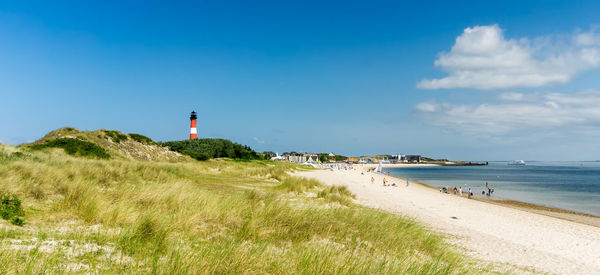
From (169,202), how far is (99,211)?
178 cm

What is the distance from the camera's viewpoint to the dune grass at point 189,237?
394 cm

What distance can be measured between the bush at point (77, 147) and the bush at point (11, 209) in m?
23.4

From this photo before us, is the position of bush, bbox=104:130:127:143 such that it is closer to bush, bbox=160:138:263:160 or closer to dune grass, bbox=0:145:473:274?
bush, bbox=160:138:263:160

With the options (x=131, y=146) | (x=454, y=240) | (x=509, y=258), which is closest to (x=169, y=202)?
(x=454, y=240)

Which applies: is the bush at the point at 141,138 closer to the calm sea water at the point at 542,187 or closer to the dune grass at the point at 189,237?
the dune grass at the point at 189,237

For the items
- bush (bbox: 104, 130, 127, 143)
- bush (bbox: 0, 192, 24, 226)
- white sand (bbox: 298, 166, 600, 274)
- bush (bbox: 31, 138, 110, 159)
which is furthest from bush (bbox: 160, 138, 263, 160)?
bush (bbox: 0, 192, 24, 226)

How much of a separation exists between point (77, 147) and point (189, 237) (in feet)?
94.2

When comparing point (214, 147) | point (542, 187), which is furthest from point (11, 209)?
point (214, 147)

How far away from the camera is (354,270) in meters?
4.00

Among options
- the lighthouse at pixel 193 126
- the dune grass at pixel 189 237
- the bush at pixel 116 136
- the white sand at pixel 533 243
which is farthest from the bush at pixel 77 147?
the lighthouse at pixel 193 126

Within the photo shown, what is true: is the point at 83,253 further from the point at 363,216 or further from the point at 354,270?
the point at 363,216

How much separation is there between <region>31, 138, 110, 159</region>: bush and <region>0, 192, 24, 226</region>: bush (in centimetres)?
2338

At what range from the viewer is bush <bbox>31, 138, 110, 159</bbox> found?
27516 millimetres

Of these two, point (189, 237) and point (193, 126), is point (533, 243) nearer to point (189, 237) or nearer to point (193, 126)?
point (189, 237)
